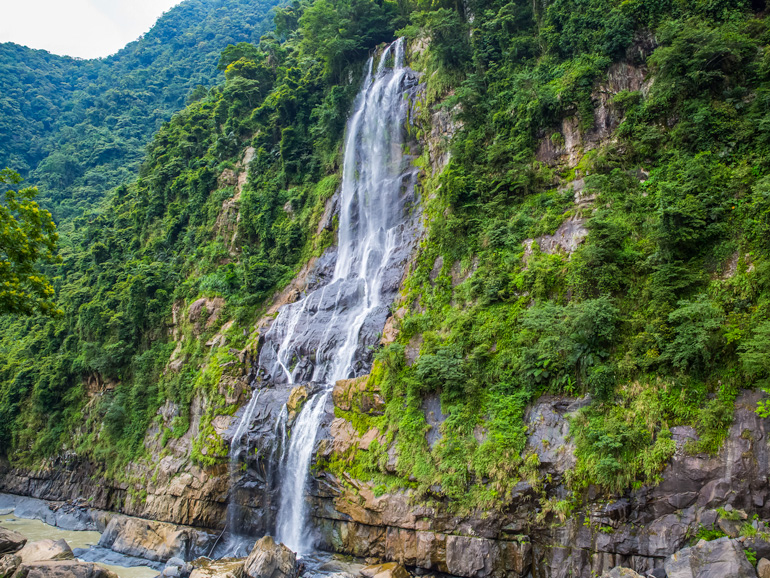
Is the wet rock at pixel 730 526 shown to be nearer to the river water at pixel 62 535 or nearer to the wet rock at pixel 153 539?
the wet rock at pixel 153 539

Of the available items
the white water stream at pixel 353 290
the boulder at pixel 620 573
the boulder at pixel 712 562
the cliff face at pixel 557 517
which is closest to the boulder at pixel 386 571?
the cliff face at pixel 557 517

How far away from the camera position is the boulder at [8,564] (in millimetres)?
11273

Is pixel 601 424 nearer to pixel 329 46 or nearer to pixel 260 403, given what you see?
pixel 260 403

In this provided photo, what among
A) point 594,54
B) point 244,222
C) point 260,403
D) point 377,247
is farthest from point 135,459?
point 594,54

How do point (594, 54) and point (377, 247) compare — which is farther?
point (377, 247)

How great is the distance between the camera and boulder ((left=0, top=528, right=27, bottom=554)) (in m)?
12.8

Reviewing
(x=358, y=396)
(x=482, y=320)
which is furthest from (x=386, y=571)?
(x=482, y=320)

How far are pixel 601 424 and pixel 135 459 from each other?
68.4ft

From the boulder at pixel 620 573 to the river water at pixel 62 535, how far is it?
13294 millimetres

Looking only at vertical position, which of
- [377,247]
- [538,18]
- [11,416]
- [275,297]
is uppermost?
[538,18]

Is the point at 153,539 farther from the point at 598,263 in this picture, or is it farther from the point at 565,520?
the point at 598,263

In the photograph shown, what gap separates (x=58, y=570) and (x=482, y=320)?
42.5ft

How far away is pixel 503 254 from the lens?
15.6m

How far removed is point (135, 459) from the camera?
22.4m
